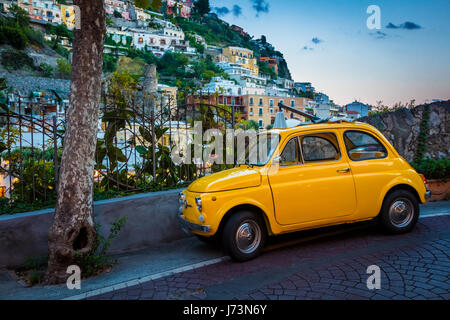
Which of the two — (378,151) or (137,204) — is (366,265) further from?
(137,204)

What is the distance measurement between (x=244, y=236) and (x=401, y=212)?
2.54 metres

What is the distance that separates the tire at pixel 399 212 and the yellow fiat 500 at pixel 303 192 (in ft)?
0.05

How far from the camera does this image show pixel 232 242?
457cm

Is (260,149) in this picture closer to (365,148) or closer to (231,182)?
(231,182)

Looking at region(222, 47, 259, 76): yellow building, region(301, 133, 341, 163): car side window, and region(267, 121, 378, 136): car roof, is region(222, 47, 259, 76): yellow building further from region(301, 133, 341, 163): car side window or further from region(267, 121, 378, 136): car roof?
region(301, 133, 341, 163): car side window

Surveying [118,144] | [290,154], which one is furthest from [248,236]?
[118,144]

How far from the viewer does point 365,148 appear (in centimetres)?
552

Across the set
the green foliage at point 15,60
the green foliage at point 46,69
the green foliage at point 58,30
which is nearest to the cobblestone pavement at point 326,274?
the green foliage at point 15,60

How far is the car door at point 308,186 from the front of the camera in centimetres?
486

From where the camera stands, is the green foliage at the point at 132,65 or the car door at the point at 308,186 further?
the green foliage at the point at 132,65

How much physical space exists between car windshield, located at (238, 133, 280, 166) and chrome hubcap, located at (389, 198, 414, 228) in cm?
204

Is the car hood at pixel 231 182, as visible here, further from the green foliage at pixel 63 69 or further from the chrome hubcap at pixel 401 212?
the green foliage at pixel 63 69

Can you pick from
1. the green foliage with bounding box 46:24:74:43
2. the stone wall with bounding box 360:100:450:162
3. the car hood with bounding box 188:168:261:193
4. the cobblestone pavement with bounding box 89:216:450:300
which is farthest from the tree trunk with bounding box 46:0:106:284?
the green foliage with bounding box 46:24:74:43

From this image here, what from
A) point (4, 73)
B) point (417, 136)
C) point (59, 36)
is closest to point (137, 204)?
point (417, 136)
